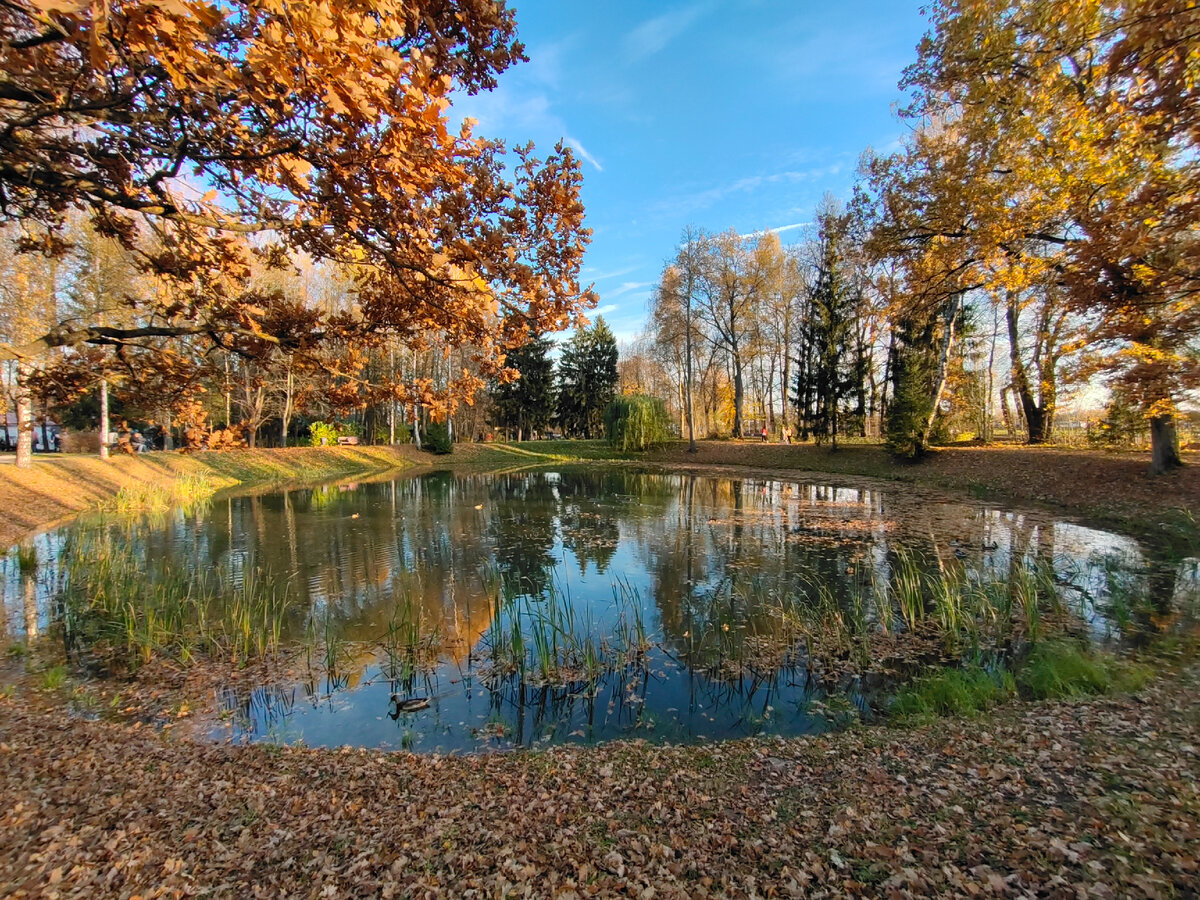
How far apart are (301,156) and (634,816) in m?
4.30

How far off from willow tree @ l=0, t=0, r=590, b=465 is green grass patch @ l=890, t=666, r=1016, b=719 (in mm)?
4535

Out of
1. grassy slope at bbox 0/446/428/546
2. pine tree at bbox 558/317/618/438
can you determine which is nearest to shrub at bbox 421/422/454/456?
grassy slope at bbox 0/446/428/546

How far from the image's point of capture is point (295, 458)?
2861cm

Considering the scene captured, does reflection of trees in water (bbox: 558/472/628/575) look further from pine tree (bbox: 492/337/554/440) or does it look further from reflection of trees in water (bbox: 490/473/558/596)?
pine tree (bbox: 492/337/554/440)

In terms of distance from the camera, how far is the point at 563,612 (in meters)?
7.61

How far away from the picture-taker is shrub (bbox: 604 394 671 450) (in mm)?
36312

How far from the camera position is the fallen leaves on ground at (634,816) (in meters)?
2.52

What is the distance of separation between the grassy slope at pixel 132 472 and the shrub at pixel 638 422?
45.7 feet

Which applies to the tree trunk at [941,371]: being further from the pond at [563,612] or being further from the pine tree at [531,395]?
the pine tree at [531,395]

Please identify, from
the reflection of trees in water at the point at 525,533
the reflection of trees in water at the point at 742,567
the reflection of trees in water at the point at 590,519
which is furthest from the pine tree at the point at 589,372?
the reflection of trees in water at the point at 742,567

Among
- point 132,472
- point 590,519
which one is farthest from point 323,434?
point 590,519

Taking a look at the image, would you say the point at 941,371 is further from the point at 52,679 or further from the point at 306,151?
the point at 52,679

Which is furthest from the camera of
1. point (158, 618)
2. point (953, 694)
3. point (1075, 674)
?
point (158, 618)

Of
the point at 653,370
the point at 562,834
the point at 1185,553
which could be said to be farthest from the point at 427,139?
the point at 653,370
